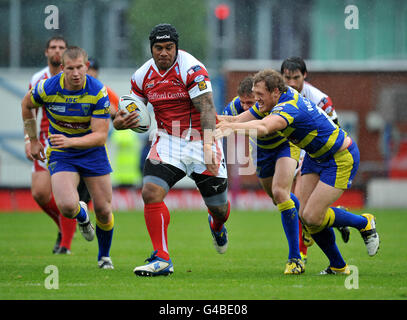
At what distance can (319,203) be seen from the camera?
7.91m

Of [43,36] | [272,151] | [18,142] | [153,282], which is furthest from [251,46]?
[153,282]

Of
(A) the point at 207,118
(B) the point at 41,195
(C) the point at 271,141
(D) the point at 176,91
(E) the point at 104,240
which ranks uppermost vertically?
(D) the point at 176,91

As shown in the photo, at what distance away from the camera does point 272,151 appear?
9133mm

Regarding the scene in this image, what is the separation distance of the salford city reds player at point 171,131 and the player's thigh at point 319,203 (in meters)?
0.92

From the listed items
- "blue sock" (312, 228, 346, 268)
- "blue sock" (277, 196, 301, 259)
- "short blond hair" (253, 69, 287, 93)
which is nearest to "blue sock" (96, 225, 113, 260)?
"blue sock" (277, 196, 301, 259)

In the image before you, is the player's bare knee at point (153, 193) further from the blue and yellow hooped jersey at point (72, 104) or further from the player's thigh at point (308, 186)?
the player's thigh at point (308, 186)

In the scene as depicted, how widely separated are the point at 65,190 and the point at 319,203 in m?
2.61

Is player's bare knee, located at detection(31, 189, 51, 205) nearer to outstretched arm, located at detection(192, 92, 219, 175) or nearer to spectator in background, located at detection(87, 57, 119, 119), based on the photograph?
spectator in background, located at detection(87, 57, 119, 119)

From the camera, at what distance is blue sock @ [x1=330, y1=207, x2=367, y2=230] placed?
807 centimetres

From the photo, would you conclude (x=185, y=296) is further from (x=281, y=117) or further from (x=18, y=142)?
(x=18, y=142)

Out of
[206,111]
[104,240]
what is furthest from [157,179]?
[104,240]

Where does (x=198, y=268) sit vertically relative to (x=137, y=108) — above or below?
below

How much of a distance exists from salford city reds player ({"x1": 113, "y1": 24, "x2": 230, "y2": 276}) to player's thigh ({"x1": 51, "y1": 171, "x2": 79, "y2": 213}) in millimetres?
882

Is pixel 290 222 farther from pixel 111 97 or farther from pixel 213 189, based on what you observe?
pixel 111 97
